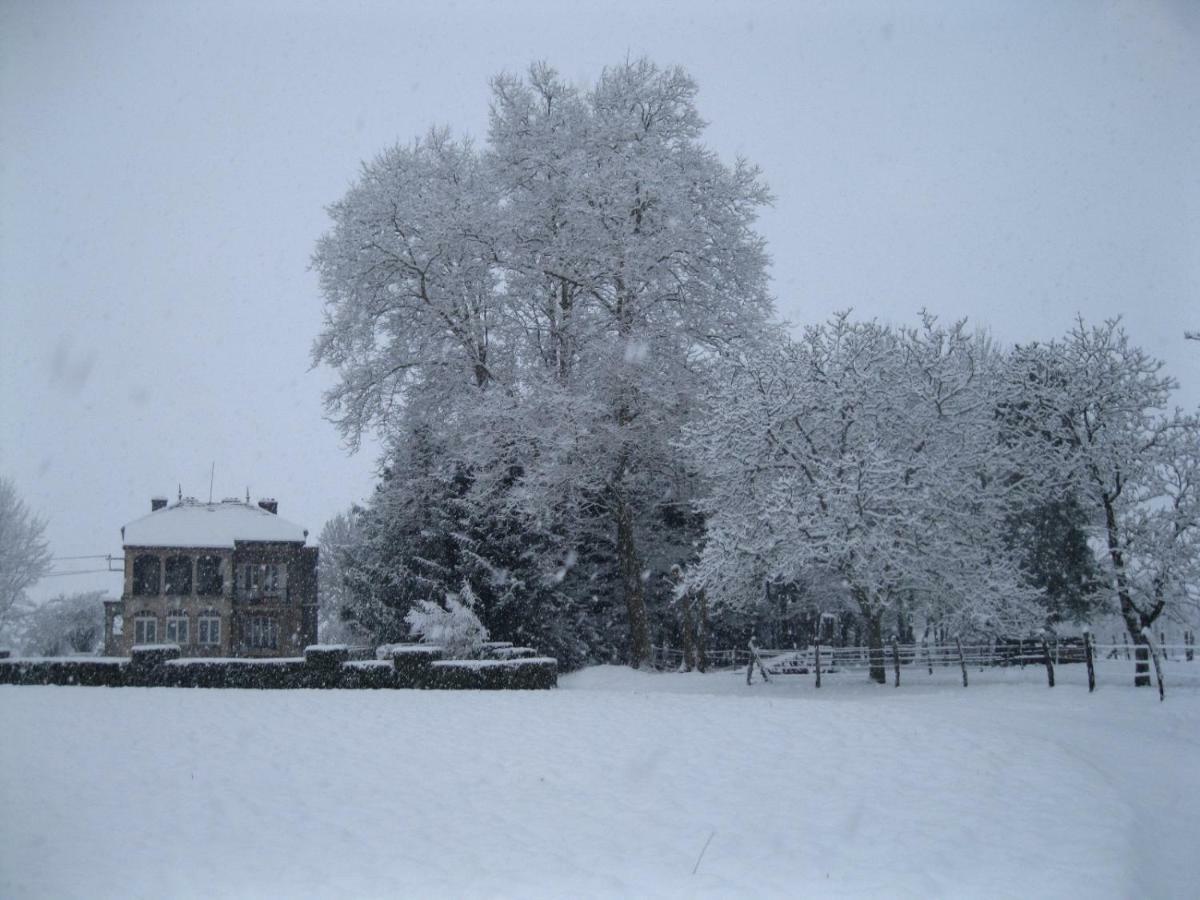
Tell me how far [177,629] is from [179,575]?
2.41 metres

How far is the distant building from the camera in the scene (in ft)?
137

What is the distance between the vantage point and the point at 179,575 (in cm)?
4244

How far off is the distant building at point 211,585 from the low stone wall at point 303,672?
20.8 meters

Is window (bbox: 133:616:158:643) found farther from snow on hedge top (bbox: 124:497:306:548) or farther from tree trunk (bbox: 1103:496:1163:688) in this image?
tree trunk (bbox: 1103:496:1163:688)

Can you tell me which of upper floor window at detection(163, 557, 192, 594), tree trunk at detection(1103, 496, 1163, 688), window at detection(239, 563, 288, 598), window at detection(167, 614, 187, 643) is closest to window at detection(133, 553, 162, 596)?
upper floor window at detection(163, 557, 192, 594)

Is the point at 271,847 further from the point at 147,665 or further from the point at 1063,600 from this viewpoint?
the point at 1063,600

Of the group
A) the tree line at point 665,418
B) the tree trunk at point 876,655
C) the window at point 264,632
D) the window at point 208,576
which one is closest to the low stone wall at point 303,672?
the tree line at point 665,418

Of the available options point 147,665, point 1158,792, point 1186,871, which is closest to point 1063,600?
point 1158,792

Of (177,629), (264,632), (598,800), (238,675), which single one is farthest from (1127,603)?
(177,629)

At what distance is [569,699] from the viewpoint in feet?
59.1

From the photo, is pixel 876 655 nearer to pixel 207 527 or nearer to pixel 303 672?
pixel 303 672

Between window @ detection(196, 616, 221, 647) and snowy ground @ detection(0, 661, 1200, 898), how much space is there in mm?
26323

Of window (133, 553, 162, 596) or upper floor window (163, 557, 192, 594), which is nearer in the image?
window (133, 553, 162, 596)

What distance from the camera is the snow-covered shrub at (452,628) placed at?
75.4ft
